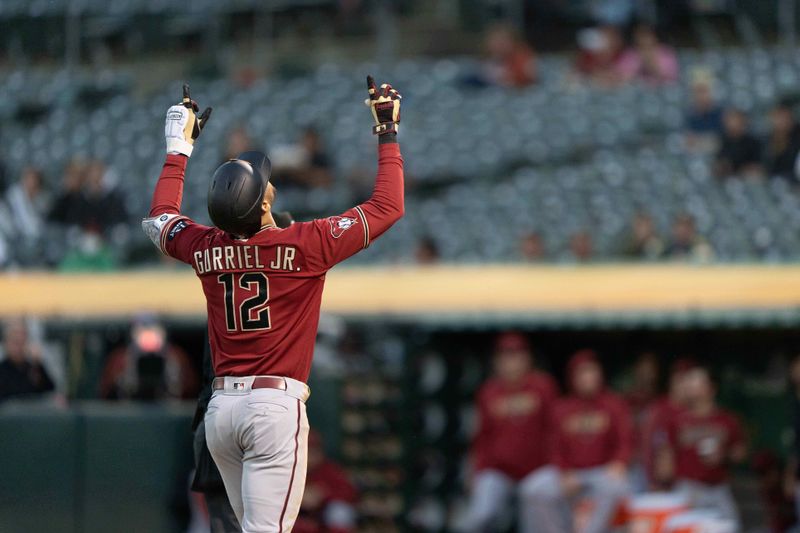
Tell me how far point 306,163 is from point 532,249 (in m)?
2.87

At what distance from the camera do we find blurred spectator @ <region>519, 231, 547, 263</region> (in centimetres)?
1005

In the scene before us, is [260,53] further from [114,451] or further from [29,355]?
[114,451]

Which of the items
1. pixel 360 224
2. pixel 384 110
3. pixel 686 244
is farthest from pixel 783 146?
pixel 360 224

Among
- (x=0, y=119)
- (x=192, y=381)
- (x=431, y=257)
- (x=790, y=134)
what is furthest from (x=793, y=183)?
(x=0, y=119)

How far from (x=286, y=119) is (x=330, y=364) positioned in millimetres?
4375

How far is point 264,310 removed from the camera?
4.34 meters

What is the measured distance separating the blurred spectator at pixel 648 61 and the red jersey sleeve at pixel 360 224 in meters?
8.66

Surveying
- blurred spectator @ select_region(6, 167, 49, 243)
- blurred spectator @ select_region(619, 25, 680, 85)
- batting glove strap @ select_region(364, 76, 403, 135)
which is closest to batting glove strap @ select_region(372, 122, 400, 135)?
batting glove strap @ select_region(364, 76, 403, 135)

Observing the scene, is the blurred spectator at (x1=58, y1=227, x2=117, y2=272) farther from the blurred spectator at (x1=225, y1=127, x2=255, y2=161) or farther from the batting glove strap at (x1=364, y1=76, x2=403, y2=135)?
the batting glove strap at (x1=364, y1=76, x2=403, y2=135)

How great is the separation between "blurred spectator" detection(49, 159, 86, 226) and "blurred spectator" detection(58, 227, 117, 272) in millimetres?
362

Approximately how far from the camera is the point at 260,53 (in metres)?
14.4

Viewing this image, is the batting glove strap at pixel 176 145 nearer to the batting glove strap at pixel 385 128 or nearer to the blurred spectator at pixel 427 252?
the batting glove strap at pixel 385 128

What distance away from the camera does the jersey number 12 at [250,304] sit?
4332 millimetres

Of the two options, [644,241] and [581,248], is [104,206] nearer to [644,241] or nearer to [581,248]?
[581,248]
